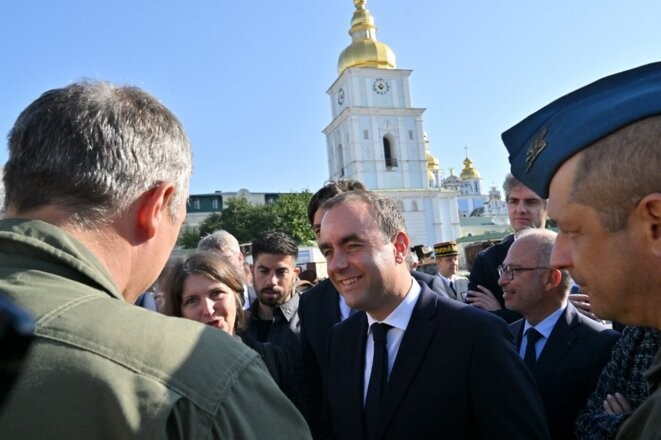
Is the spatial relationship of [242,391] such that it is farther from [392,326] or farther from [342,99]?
[342,99]

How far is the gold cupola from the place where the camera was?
188 feet

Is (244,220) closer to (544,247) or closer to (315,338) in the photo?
(315,338)

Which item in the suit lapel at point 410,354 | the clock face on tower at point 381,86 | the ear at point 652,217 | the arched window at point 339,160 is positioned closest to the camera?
the ear at point 652,217

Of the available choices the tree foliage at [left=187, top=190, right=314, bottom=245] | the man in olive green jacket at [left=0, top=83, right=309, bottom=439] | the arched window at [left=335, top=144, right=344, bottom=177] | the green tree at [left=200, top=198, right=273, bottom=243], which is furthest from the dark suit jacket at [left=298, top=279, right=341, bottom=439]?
the arched window at [left=335, top=144, right=344, bottom=177]

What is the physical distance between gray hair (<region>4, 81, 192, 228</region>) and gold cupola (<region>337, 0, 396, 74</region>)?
2247 inches

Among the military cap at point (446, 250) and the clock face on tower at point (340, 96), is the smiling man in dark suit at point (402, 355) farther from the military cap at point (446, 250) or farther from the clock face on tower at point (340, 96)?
the clock face on tower at point (340, 96)

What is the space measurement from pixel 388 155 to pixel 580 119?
5720cm

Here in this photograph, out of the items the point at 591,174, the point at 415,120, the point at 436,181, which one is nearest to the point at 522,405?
the point at 591,174

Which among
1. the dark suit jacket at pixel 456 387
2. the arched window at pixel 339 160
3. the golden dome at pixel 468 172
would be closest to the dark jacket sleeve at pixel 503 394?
the dark suit jacket at pixel 456 387

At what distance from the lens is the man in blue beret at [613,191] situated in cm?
132

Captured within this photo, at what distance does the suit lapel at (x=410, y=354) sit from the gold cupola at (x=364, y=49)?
56008 millimetres

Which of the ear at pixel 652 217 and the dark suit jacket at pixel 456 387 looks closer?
the ear at pixel 652 217

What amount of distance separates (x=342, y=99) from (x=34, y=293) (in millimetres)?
59436

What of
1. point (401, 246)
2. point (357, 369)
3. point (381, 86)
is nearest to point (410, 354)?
point (357, 369)
